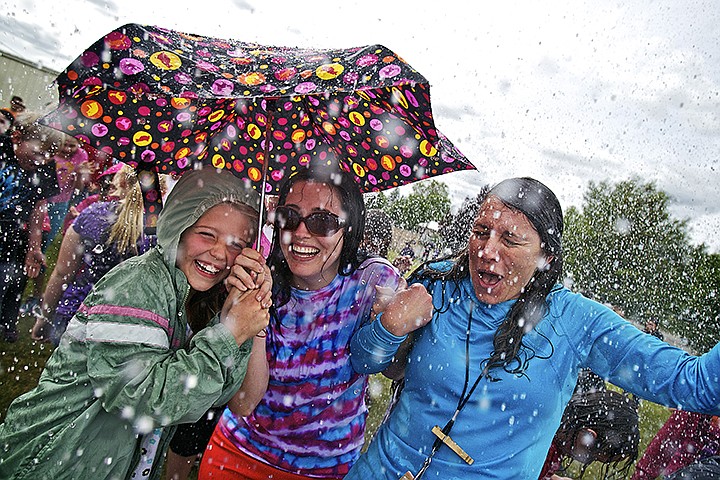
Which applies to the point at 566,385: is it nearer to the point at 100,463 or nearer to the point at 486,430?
the point at 486,430

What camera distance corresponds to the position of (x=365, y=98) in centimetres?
240

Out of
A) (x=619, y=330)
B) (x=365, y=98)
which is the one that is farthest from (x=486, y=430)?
(x=365, y=98)

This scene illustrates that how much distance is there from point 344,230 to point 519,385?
3.59ft

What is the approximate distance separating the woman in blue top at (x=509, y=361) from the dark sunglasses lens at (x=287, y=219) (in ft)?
2.27

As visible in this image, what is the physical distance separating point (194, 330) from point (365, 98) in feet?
4.39

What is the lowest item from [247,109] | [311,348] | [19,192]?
[19,192]

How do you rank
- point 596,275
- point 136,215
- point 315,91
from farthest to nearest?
point 596,275 < point 136,215 < point 315,91

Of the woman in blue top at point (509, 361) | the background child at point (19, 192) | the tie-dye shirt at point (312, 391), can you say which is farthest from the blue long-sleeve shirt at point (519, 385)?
the background child at point (19, 192)

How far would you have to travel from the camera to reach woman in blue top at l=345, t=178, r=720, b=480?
6.18ft

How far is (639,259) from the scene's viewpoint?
33.7m

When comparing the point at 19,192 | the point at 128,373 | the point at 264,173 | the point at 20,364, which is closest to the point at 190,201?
the point at 264,173

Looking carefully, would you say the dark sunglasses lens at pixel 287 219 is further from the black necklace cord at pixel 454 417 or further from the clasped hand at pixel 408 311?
the black necklace cord at pixel 454 417

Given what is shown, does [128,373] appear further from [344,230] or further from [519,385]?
[519,385]

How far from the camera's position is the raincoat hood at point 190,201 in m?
Answer: 2.04
